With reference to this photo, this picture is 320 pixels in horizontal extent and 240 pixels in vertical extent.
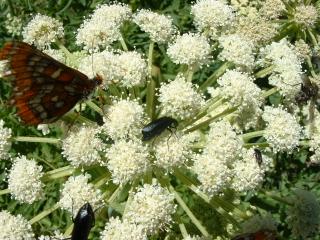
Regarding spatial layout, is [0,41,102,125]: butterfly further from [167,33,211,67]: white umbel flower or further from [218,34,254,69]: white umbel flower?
[218,34,254,69]: white umbel flower

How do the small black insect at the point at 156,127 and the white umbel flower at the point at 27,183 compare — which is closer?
the small black insect at the point at 156,127

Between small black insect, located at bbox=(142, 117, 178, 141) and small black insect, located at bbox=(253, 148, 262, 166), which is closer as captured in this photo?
small black insect, located at bbox=(142, 117, 178, 141)

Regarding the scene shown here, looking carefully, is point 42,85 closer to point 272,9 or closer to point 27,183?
point 27,183

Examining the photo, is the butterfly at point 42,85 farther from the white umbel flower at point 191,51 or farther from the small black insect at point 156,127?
the white umbel flower at point 191,51

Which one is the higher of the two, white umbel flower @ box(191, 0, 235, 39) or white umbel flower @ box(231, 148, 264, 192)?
white umbel flower @ box(191, 0, 235, 39)

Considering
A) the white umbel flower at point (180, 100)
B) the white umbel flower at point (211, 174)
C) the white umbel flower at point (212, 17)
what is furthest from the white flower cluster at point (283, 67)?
the white umbel flower at point (211, 174)

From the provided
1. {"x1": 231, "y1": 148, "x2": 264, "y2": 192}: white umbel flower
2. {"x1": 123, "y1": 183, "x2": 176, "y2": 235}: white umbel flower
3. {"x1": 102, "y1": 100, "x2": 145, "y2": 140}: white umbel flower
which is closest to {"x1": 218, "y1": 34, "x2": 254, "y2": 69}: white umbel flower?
{"x1": 231, "y1": 148, "x2": 264, "y2": 192}: white umbel flower

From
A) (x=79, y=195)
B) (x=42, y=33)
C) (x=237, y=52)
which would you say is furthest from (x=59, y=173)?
(x=237, y=52)
